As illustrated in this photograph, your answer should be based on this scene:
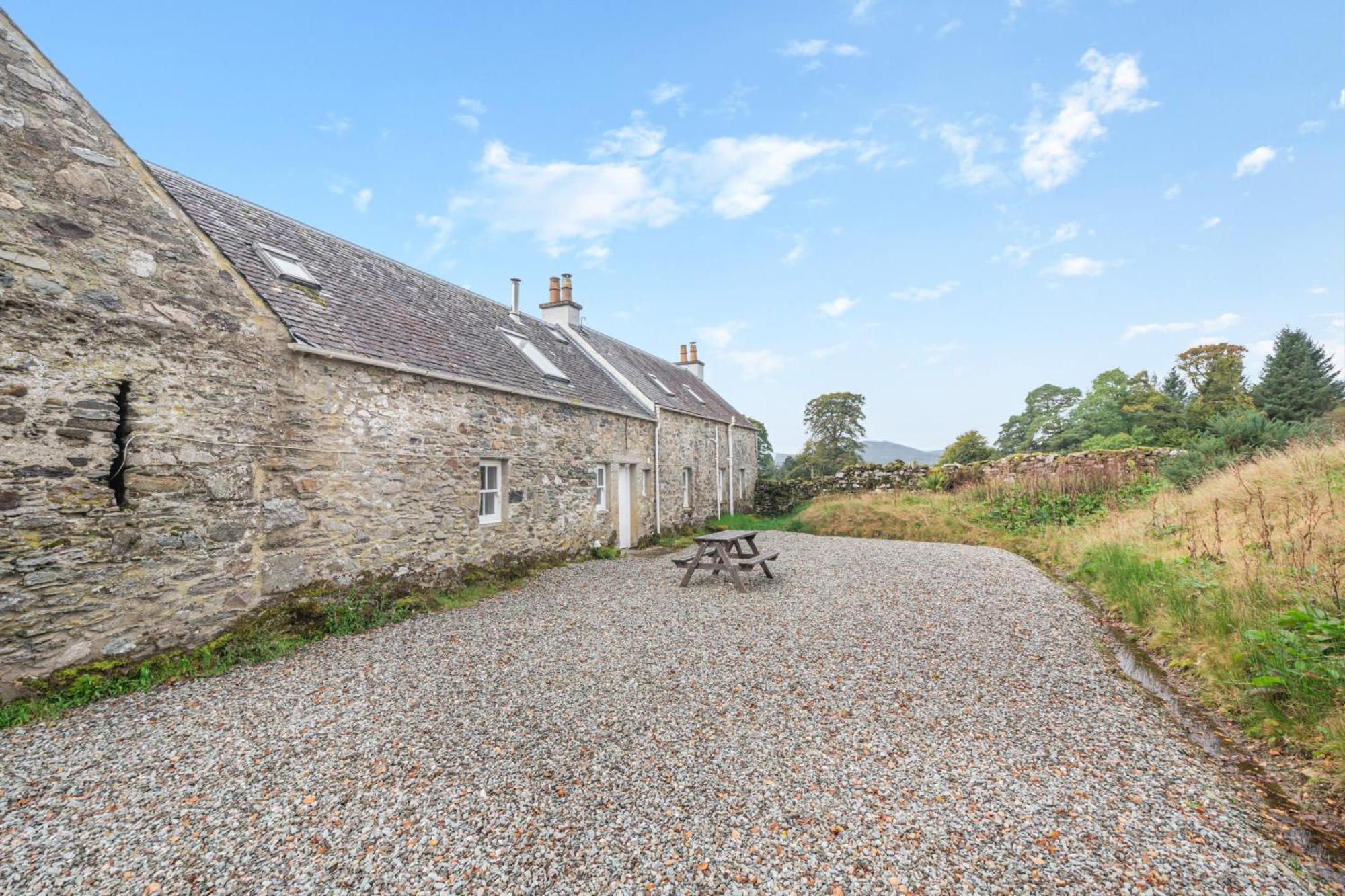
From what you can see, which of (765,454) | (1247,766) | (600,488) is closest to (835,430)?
(765,454)

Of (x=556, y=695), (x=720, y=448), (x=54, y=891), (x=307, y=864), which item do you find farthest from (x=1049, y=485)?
(x=54, y=891)

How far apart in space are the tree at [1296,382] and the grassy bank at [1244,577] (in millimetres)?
23383

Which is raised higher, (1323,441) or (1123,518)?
(1323,441)

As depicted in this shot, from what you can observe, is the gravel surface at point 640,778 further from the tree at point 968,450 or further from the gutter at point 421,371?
the tree at point 968,450

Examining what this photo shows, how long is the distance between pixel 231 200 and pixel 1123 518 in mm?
16203

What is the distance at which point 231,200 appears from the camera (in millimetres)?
8914

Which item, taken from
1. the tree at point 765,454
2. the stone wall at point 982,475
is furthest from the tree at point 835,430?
the stone wall at point 982,475

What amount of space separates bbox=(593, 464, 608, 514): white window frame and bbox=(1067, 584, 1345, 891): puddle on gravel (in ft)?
28.3

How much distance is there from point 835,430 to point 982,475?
59.1 ft

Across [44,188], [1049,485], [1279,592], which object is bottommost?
[1279,592]

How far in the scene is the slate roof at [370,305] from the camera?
23.7 ft

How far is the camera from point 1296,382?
1043 inches

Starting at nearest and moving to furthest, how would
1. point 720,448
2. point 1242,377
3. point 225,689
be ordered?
point 225,689, point 720,448, point 1242,377

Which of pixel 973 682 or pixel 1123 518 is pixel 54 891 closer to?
pixel 973 682
